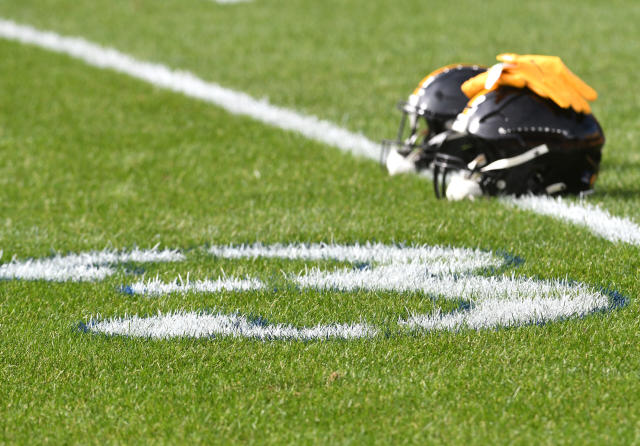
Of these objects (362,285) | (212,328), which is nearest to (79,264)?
(212,328)

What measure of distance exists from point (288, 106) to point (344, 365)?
420 cm

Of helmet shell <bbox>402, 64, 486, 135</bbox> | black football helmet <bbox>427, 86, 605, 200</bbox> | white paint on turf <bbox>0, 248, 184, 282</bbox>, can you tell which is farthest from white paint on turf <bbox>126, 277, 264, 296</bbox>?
helmet shell <bbox>402, 64, 486, 135</bbox>

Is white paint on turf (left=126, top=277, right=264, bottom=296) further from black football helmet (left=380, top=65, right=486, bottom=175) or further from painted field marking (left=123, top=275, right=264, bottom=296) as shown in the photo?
black football helmet (left=380, top=65, right=486, bottom=175)

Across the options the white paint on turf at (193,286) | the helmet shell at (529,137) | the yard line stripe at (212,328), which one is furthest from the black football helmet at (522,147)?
the yard line stripe at (212,328)

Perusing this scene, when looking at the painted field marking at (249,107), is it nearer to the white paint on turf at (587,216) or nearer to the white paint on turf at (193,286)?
the white paint on turf at (587,216)

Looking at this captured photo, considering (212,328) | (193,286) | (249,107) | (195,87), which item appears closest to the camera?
(212,328)

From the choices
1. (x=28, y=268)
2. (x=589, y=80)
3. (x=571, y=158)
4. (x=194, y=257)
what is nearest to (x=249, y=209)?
(x=194, y=257)

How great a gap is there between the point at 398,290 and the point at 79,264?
1.40 meters

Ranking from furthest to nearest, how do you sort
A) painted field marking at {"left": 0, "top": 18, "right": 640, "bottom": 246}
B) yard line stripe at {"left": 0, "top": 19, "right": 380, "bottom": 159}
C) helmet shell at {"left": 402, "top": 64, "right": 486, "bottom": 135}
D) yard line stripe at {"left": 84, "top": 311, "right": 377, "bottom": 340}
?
1. yard line stripe at {"left": 0, "top": 19, "right": 380, "bottom": 159}
2. helmet shell at {"left": 402, "top": 64, "right": 486, "bottom": 135}
3. painted field marking at {"left": 0, "top": 18, "right": 640, "bottom": 246}
4. yard line stripe at {"left": 84, "top": 311, "right": 377, "bottom": 340}

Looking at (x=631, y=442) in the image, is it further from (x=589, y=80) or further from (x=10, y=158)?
(x=589, y=80)

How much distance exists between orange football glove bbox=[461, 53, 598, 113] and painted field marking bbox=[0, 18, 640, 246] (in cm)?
50

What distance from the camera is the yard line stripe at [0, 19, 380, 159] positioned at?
645cm

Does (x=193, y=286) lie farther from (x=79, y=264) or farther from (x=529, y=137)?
(x=529, y=137)

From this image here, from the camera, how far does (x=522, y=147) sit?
189 inches
